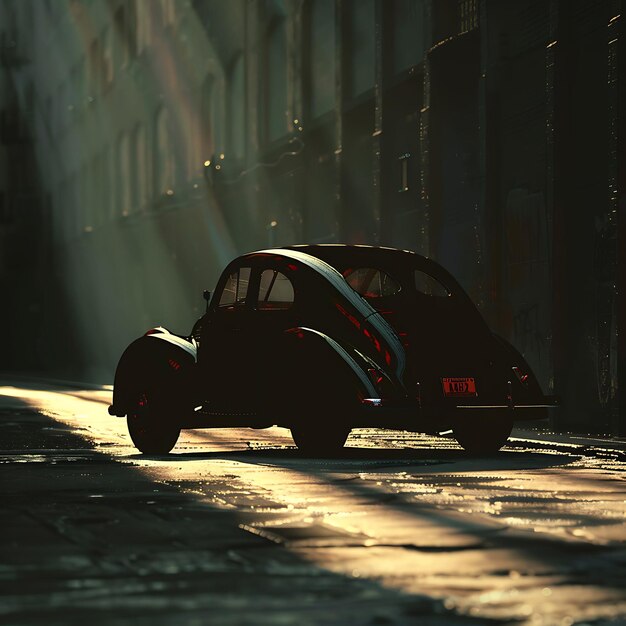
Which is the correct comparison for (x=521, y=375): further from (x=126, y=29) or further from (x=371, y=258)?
(x=126, y=29)

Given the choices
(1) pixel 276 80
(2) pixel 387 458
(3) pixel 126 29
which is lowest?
(2) pixel 387 458

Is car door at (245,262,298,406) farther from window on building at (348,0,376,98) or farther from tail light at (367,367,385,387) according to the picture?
window on building at (348,0,376,98)

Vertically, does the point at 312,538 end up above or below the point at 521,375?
below

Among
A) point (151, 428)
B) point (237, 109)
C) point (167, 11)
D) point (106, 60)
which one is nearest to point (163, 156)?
point (167, 11)

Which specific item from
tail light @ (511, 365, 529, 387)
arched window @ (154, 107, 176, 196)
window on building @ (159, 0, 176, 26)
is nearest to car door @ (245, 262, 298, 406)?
tail light @ (511, 365, 529, 387)

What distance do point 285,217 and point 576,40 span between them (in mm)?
16082

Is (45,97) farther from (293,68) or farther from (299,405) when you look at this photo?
(299,405)

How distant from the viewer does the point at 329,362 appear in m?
14.3

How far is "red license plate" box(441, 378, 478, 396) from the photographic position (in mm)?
14461

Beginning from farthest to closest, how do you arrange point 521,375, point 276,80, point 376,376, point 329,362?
point 276,80 → point 521,375 → point 329,362 → point 376,376

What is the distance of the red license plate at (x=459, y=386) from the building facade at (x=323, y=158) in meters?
5.44

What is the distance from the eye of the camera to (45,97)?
224ft

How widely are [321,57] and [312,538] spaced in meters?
26.5

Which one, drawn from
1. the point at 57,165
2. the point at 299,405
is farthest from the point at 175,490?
the point at 57,165
